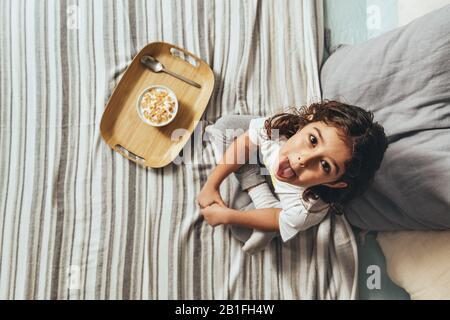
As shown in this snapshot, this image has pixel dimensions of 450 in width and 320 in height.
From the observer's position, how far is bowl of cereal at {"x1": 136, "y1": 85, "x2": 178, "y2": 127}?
96 centimetres

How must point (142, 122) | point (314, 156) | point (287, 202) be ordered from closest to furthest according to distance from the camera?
point (314, 156) → point (287, 202) → point (142, 122)

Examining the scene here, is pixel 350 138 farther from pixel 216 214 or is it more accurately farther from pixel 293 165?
pixel 216 214

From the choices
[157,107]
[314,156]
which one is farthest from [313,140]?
[157,107]

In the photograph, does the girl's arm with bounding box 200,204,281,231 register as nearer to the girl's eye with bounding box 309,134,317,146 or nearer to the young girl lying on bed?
the young girl lying on bed

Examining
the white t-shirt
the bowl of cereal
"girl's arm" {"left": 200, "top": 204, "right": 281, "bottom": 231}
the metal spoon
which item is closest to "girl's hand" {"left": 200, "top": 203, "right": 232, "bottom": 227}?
"girl's arm" {"left": 200, "top": 204, "right": 281, "bottom": 231}

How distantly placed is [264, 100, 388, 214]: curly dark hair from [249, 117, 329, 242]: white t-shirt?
0.02 m

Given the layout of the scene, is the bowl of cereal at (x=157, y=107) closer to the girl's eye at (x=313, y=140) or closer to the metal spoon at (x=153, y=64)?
the metal spoon at (x=153, y=64)

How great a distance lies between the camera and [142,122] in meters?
1.01

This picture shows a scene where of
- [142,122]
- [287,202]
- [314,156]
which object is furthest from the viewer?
[142,122]

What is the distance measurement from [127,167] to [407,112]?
73cm

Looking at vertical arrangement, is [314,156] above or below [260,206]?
above

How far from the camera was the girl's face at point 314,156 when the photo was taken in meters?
0.75

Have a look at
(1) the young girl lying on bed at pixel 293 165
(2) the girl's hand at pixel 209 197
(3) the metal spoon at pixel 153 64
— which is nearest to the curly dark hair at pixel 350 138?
(1) the young girl lying on bed at pixel 293 165
